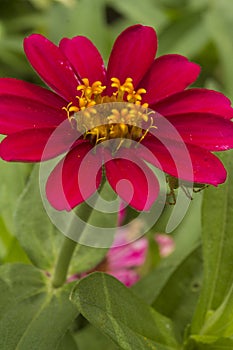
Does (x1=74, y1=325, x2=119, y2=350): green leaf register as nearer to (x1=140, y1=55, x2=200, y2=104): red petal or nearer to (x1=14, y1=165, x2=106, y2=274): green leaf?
(x1=14, y1=165, x2=106, y2=274): green leaf

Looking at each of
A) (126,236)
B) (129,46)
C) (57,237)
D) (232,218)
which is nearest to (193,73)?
(129,46)

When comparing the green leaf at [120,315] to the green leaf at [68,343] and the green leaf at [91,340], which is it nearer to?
the green leaf at [68,343]

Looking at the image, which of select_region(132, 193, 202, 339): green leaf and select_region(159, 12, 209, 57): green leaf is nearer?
select_region(132, 193, 202, 339): green leaf

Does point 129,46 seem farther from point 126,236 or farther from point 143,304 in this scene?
point 126,236

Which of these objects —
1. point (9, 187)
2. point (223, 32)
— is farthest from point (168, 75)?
point (223, 32)

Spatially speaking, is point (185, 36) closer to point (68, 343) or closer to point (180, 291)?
point (180, 291)

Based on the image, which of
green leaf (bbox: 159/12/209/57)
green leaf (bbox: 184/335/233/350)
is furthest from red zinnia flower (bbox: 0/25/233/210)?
green leaf (bbox: 159/12/209/57)
